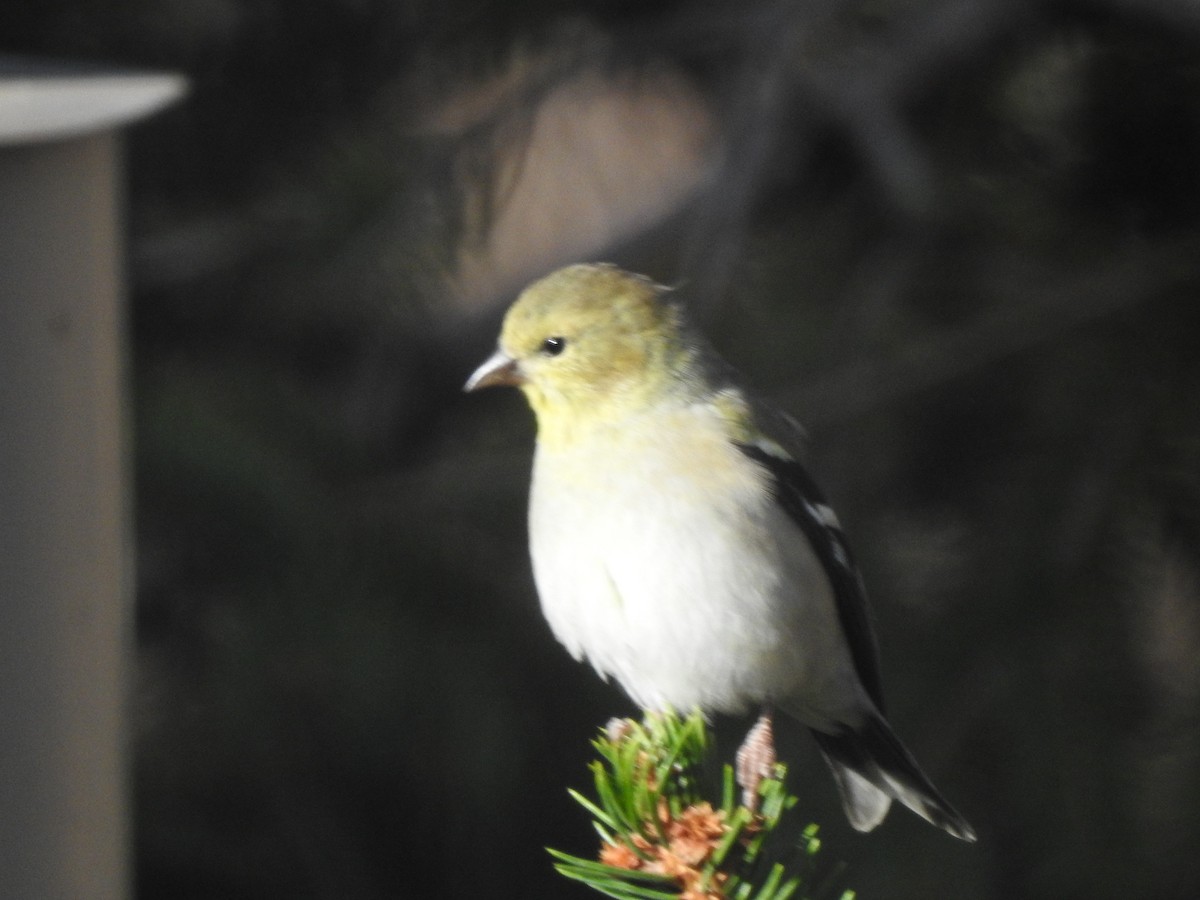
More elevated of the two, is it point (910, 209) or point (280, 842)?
point (910, 209)

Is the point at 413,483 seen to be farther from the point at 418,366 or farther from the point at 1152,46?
the point at 1152,46

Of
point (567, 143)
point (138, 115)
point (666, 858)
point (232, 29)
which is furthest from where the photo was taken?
point (567, 143)

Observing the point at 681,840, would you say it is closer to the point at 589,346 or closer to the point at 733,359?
the point at 589,346

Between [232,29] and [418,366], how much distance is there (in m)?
0.71

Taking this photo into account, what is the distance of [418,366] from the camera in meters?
3.13

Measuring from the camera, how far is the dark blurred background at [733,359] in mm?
2602

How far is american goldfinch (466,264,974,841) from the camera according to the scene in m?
2.06

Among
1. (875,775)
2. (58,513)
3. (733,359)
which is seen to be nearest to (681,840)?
(875,775)

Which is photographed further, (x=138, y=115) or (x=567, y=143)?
(x=567, y=143)

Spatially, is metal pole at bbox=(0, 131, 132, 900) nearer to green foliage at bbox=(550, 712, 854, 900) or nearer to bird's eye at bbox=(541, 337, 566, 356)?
bird's eye at bbox=(541, 337, 566, 356)

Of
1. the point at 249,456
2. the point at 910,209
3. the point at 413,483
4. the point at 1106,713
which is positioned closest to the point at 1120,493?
the point at 1106,713

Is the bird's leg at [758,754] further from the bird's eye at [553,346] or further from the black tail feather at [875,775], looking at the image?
the bird's eye at [553,346]

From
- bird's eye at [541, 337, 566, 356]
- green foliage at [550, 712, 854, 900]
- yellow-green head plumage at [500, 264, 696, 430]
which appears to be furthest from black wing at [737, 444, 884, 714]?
green foliage at [550, 712, 854, 900]

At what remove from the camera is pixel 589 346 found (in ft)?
7.50
